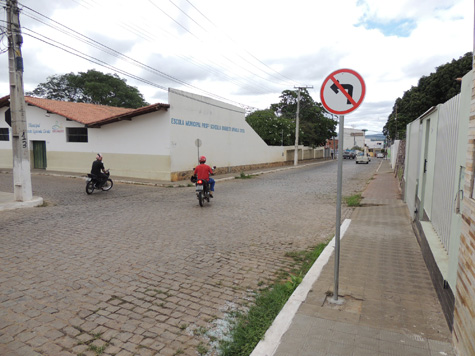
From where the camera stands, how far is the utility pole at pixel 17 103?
9546 millimetres

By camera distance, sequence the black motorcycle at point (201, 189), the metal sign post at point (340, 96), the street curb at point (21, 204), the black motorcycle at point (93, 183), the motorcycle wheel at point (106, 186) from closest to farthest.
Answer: the metal sign post at point (340, 96) < the street curb at point (21, 204) < the black motorcycle at point (201, 189) < the black motorcycle at point (93, 183) < the motorcycle wheel at point (106, 186)

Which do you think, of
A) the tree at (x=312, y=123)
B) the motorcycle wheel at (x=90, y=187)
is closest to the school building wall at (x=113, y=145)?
the motorcycle wheel at (x=90, y=187)

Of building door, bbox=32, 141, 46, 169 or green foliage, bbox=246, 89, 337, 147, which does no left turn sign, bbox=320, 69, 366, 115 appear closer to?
building door, bbox=32, 141, 46, 169

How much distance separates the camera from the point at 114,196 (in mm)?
12102

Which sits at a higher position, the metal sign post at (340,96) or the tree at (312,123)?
the tree at (312,123)

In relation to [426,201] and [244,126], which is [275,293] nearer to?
[426,201]

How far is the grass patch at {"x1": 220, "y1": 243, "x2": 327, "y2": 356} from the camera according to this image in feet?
9.98

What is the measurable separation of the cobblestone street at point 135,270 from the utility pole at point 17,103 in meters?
0.95

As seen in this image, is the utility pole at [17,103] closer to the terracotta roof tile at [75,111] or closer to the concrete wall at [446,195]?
the terracotta roof tile at [75,111]

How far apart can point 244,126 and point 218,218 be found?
57.1 ft

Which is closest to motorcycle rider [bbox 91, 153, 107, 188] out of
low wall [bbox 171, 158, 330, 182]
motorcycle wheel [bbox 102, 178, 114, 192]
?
motorcycle wheel [bbox 102, 178, 114, 192]

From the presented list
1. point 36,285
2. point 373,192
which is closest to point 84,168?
point 373,192

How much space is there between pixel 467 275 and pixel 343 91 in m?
2.18

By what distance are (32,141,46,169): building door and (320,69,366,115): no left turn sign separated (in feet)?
72.8
